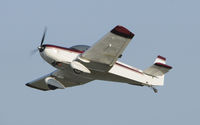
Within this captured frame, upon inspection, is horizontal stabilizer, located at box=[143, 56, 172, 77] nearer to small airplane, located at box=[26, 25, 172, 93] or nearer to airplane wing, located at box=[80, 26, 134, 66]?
small airplane, located at box=[26, 25, 172, 93]

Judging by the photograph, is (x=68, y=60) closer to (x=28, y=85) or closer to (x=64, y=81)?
(x=64, y=81)

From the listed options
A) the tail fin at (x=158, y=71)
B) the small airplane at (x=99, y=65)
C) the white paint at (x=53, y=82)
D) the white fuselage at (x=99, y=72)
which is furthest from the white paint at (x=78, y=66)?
the tail fin at (x=158, y=71)

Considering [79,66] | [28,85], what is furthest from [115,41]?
[28,85]

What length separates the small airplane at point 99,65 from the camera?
56.0 ft

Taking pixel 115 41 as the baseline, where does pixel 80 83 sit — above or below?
below

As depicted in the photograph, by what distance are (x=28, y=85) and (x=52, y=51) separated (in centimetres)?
560

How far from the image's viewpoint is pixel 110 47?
56.8ft

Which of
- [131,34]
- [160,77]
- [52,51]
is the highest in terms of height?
[131,34]

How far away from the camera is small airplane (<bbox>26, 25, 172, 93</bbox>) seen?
17.1 m

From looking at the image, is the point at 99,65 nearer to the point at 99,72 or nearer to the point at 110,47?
the point at 99,72

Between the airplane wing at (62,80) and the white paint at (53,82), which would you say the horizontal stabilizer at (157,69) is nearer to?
the airplane wing at (62,80)

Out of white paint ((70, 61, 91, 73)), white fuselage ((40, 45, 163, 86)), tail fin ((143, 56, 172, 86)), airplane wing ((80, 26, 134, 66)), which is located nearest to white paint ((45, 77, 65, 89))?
white fuselage ((40, 45, 163, 86))

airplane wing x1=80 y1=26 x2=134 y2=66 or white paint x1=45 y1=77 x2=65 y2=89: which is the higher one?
airplane wing x1=80 y1=26 x2=134 y2=66

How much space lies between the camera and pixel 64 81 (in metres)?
21.6
